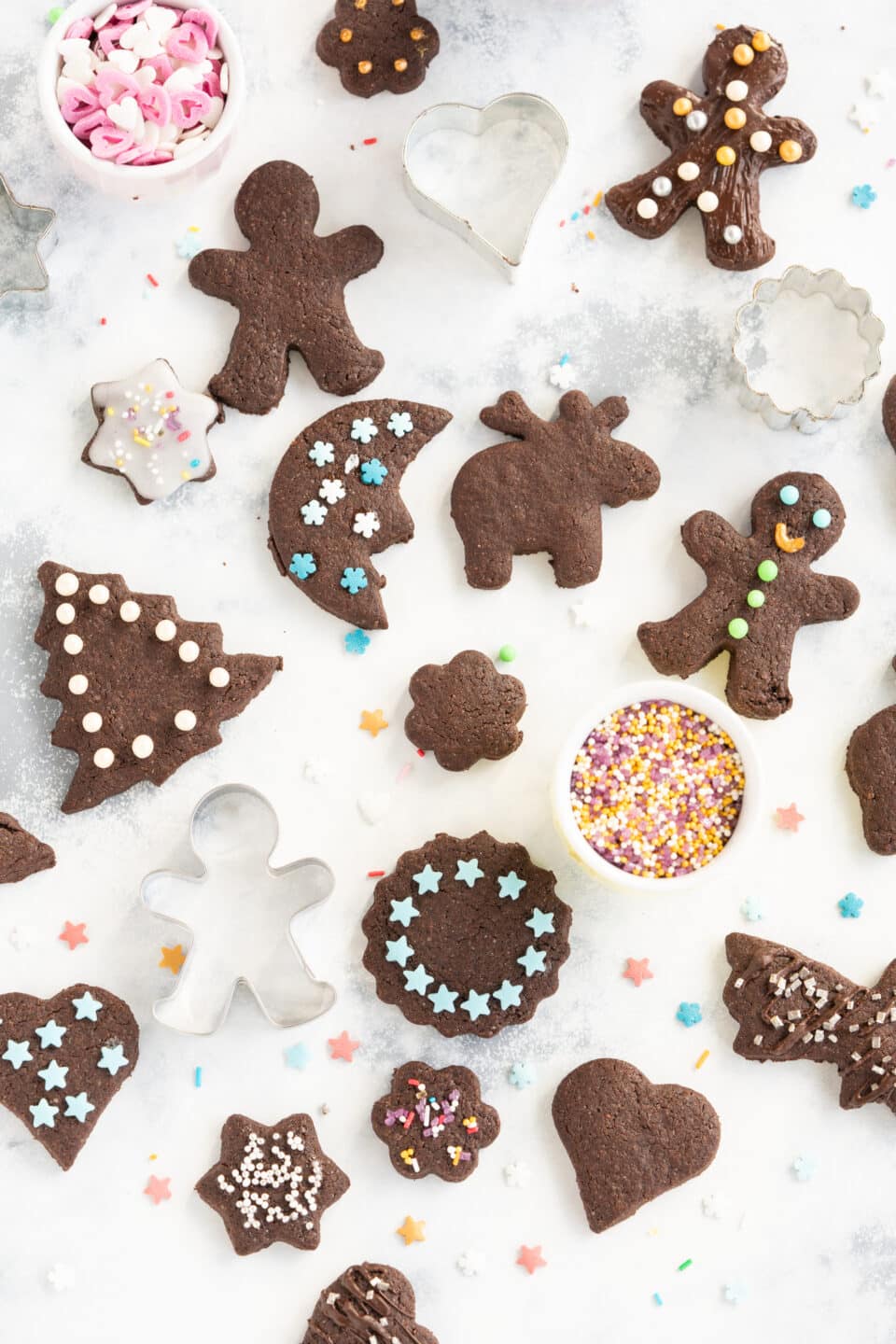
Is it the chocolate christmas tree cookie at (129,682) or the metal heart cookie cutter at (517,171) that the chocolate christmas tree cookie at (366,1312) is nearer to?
the chocolate christmas tree cookie at (129,682)

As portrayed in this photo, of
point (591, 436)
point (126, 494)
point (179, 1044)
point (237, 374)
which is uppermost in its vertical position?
point (591, 436)

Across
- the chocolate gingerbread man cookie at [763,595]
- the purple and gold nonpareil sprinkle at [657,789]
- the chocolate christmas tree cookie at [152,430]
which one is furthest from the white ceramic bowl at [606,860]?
the chocolate christmas tree cookie at [152,430]

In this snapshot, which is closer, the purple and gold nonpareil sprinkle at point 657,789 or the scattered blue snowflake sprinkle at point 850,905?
the purple and gold nonpareil sprinkle at point 657,789

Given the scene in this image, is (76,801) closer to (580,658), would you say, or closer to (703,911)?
(580,658)

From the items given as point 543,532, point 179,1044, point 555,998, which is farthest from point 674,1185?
point 543,532

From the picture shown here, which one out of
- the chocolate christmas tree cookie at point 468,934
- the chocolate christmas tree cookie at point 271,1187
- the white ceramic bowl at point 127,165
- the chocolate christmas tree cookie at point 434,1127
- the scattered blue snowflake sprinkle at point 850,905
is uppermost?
the white ceramic bowl at point 127,165

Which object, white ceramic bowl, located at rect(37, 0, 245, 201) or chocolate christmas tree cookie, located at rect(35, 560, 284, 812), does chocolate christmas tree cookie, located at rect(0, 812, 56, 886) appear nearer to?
chocolate christmas tree cookie, located at rect(35, 560, 284, 812)
